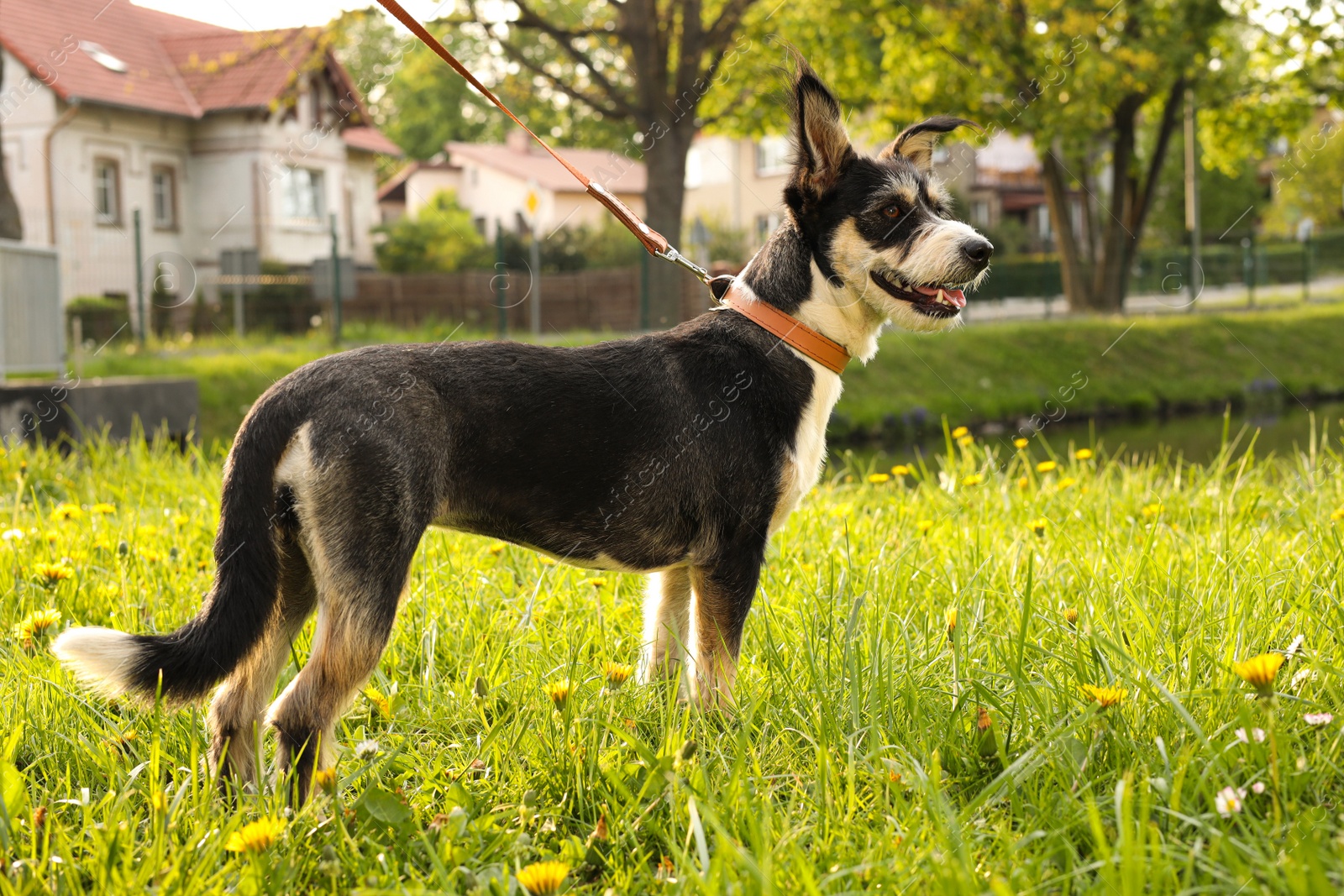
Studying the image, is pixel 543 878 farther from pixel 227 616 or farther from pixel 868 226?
pixel 868 226

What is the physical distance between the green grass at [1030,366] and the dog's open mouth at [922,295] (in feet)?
33.8

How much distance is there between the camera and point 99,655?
2561 millimetres

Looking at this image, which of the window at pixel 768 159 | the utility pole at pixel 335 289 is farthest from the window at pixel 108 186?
the window at pixel 768 159

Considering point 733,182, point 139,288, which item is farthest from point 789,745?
point 733,182

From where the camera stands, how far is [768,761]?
290cm

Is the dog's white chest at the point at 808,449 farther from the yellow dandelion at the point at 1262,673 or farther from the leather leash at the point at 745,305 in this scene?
the yellow dandelion at the point at 1262,673

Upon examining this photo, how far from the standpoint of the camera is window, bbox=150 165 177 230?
30.7m

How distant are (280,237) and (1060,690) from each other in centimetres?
3202

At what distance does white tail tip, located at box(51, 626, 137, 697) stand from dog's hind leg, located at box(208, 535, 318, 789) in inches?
11.9

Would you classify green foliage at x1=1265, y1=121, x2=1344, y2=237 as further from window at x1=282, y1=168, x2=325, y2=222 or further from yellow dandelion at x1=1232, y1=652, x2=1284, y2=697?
yellow dandelion at x1=1232, y1=652, x2=1284, y2=697

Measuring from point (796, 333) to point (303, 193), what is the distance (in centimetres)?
3371

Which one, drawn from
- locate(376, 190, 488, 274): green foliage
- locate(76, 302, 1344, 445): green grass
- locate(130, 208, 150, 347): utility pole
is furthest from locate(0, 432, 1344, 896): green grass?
locate(376, 190, 488, 274): green foliage

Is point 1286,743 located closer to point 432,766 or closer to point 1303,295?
point 432,766

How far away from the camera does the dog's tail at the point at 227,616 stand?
258cm
